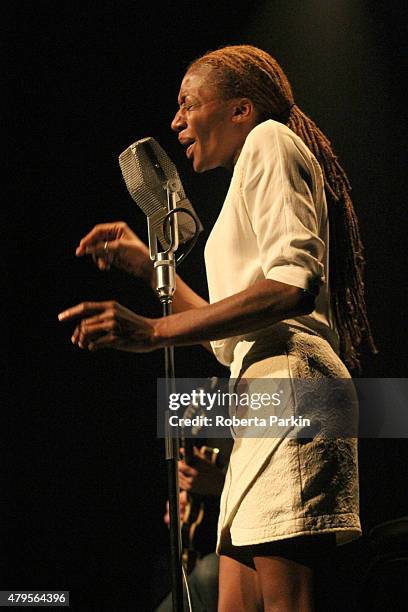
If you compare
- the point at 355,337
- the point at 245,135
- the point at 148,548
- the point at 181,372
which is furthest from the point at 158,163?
the point at 148,548

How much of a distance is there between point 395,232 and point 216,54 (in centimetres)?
62

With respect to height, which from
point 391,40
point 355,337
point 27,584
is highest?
point 391,40

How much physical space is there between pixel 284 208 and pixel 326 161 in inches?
14.7

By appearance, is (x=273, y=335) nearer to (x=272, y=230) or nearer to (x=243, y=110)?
(x=272, y=230)

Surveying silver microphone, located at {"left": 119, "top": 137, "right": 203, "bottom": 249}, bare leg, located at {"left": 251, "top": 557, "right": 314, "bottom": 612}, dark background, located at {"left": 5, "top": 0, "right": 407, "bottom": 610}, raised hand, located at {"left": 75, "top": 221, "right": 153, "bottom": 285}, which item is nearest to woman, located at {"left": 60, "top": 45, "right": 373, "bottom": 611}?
bare leg, located at {"left": 251, "top": 557, "right": 314, "bottom": 612}

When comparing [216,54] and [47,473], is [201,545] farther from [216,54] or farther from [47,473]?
[216,54]

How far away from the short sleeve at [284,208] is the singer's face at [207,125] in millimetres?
178

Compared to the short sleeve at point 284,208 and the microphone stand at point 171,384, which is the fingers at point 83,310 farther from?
the short sleeve at point 284,208

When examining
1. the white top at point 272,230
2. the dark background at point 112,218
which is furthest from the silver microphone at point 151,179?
the dark background at point 112,218

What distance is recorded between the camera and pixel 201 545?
169 cm

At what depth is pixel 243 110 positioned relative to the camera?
1406 mm

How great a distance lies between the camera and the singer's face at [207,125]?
1.41 m

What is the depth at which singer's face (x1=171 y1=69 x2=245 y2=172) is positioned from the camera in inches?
55.5

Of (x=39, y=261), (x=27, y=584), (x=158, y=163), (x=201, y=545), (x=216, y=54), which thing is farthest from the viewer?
(x=39, y=261)
